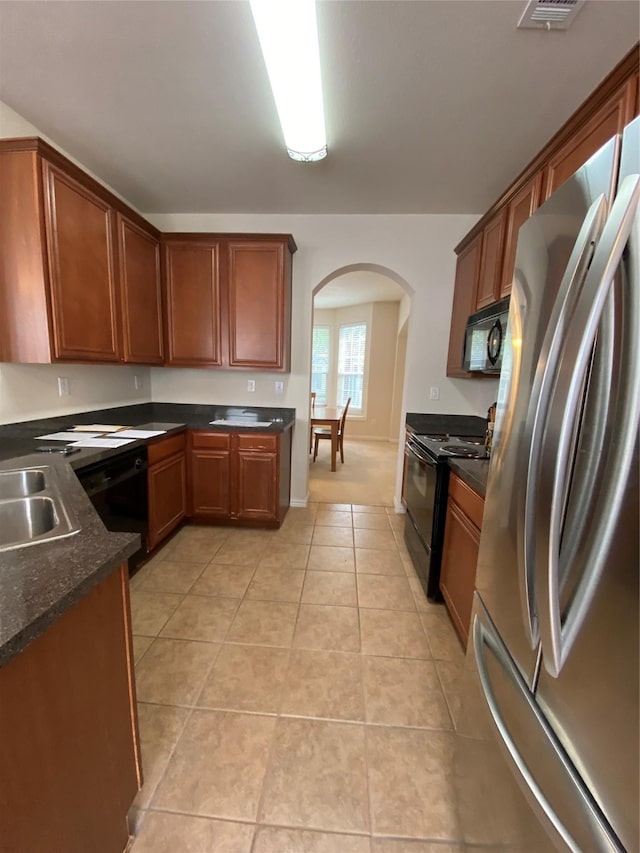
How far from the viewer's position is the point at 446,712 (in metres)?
1.42

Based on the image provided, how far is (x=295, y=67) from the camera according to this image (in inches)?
58.9

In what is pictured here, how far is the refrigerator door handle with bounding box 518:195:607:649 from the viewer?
591 mm

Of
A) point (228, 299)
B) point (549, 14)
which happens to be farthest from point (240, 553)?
point (549, 14)

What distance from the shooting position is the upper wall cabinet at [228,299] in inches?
113

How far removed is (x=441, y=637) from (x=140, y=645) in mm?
1551

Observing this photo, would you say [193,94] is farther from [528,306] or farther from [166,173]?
[528,306]

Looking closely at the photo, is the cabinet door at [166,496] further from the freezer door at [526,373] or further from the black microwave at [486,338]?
the black microwave at [486,338]

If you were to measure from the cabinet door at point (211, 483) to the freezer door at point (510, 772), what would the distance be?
7.36 feet

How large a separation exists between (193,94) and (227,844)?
309 cm

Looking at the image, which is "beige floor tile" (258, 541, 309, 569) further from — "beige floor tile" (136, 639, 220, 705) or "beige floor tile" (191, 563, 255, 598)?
"beige floor tile" (136, 639, 220, 705)

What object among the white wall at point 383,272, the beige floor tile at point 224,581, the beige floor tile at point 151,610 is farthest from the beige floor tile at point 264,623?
the white wall at point 383,272

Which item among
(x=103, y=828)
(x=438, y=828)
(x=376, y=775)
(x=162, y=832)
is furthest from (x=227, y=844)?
(x=438, y=828)

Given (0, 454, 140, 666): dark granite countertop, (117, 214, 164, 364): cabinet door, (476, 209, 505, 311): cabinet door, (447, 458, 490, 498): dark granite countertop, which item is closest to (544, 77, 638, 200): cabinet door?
(476, 209, 505, 311): cabinet door

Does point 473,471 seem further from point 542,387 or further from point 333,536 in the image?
point 333,536
